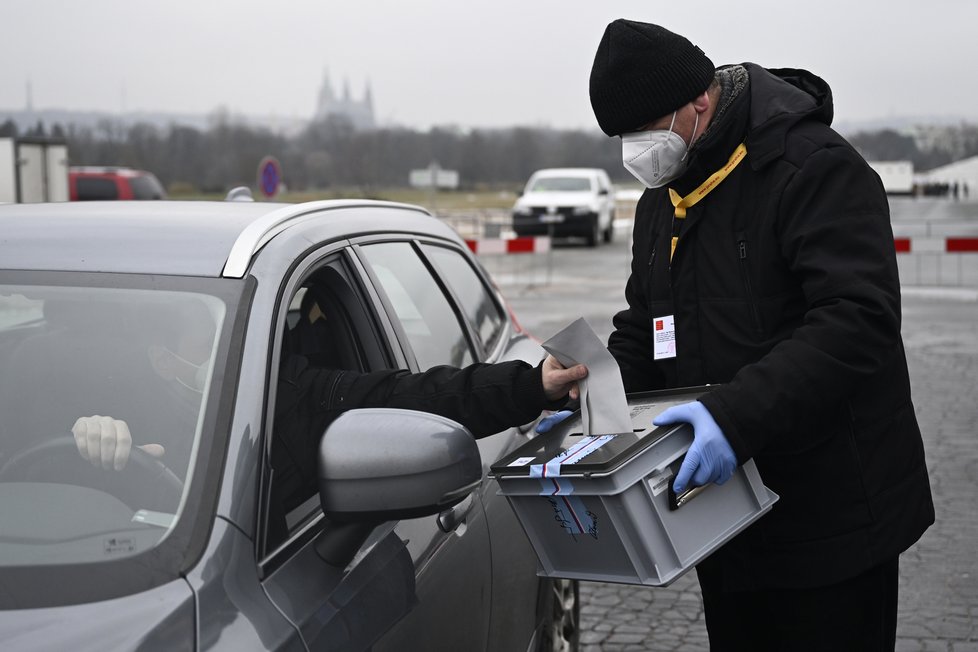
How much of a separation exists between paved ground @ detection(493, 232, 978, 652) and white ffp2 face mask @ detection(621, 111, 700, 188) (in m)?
2.52

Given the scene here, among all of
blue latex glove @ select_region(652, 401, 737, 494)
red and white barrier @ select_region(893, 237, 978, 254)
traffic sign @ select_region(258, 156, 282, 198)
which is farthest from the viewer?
traffic sign @ select_region(258, 156, 282, 198)

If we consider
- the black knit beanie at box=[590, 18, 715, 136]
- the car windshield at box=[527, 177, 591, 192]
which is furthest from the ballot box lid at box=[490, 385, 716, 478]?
the car windshield at box=[527, 177, 591, 192]

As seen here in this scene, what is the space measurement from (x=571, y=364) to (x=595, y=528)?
1.45 ft

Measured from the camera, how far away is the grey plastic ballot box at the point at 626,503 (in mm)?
2336

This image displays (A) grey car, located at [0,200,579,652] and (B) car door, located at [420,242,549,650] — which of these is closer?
(A) grey car, located at [0,200,579,652]

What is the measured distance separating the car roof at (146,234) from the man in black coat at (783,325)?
83cm

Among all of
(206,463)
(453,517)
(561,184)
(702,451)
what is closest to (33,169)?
(561,184)

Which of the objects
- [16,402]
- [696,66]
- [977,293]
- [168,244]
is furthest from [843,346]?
[977,293]

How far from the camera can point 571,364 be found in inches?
108

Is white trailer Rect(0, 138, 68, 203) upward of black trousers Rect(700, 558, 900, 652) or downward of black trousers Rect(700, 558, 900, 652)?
upward

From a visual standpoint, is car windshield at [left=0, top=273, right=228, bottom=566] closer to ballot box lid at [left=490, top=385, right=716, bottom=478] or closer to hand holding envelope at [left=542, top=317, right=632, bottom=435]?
A: ballot box lid at [left=490, top=385, right=716, bottom=478]

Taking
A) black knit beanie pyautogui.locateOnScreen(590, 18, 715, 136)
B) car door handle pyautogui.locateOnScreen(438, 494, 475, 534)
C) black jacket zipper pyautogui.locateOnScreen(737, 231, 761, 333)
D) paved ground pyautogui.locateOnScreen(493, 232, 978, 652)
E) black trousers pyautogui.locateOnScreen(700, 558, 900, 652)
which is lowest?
paved ground pyautogui.locateOnScreen(493, 232, 978, 652)

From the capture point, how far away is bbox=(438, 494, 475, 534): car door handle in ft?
9.14

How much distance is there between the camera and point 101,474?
226 centimetres
